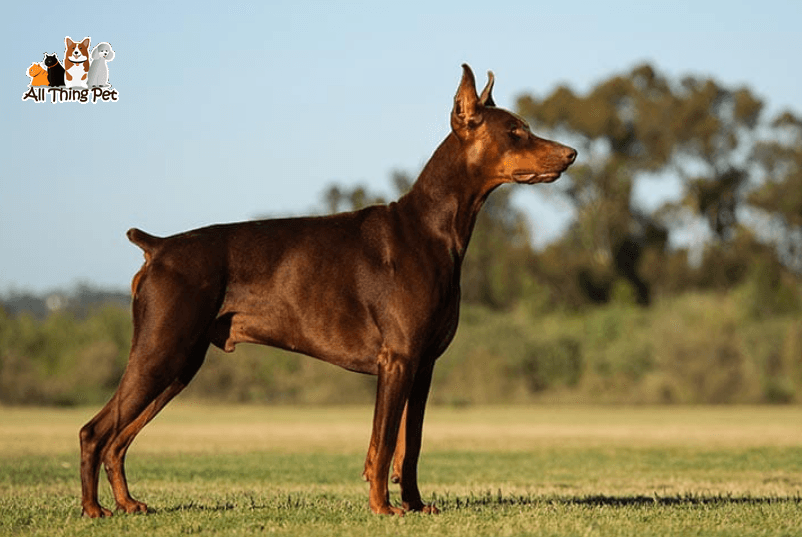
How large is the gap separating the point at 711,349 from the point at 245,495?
44.4 m

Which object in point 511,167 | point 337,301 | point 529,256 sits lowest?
point 337,301

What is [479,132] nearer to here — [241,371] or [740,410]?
[740,410]

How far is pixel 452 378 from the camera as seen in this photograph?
190ft

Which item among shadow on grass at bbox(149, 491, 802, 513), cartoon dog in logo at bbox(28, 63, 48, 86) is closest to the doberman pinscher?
shadow on grass at bbox(149, 491, 802, 513)

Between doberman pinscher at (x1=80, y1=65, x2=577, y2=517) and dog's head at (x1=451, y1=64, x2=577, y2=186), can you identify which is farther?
dog's head at (x1=451, y1=64, x2=577, y2=186)

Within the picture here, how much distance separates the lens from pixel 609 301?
264 feet

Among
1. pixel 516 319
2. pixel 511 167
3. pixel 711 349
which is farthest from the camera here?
pixel 516 319

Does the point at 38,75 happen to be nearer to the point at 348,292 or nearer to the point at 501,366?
the point at 348,292

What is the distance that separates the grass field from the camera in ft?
33.7

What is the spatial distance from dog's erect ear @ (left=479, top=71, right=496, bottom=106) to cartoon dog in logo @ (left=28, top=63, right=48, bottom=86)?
11.8 metres

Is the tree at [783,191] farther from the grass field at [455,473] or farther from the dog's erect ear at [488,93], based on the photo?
the dog's erect ear at [488,93]

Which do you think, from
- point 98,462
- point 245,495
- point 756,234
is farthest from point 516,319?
point 98,462

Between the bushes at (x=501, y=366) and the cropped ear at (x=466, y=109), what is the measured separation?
44457 mm

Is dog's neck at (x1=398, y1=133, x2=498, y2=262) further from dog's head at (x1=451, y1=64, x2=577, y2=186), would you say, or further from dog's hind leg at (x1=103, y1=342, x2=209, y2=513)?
dog's hind leg at (x1=103, y1=342, x2=209, y2=513)
